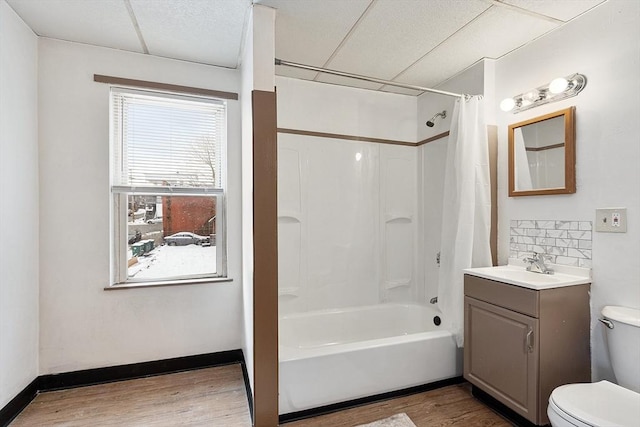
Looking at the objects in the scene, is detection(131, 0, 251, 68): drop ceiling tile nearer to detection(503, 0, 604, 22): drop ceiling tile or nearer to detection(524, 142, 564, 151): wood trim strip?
detection(503, 0, 604, 22): drop ceiling tile

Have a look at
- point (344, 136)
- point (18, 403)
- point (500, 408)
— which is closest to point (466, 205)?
point (344, 136)

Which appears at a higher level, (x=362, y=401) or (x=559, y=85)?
(x=559, y=85)

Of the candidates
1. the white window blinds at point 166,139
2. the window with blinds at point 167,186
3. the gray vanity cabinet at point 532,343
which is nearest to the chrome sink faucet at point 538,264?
the gray vanity cabinet at point 532,343

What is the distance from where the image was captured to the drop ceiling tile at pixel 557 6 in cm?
170

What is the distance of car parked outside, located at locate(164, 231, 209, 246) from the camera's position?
95.4 inches

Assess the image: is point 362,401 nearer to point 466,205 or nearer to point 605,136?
point 466,205

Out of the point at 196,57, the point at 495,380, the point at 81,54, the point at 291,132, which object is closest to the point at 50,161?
the point at 81,54

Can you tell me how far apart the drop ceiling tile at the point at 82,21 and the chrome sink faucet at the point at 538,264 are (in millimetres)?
2914

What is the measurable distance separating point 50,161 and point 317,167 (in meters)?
1.92

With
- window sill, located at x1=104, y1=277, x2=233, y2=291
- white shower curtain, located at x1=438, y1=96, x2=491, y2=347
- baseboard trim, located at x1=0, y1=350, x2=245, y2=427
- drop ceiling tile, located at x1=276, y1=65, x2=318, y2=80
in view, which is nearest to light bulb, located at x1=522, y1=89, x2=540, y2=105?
white shower curtain, located at x1=438, y1=96, x2=491, y2=347

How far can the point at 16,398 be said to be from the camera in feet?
6.09

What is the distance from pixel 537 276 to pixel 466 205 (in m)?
0.62

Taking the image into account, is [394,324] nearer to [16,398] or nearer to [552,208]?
[552,208]

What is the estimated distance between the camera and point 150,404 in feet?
6.45
